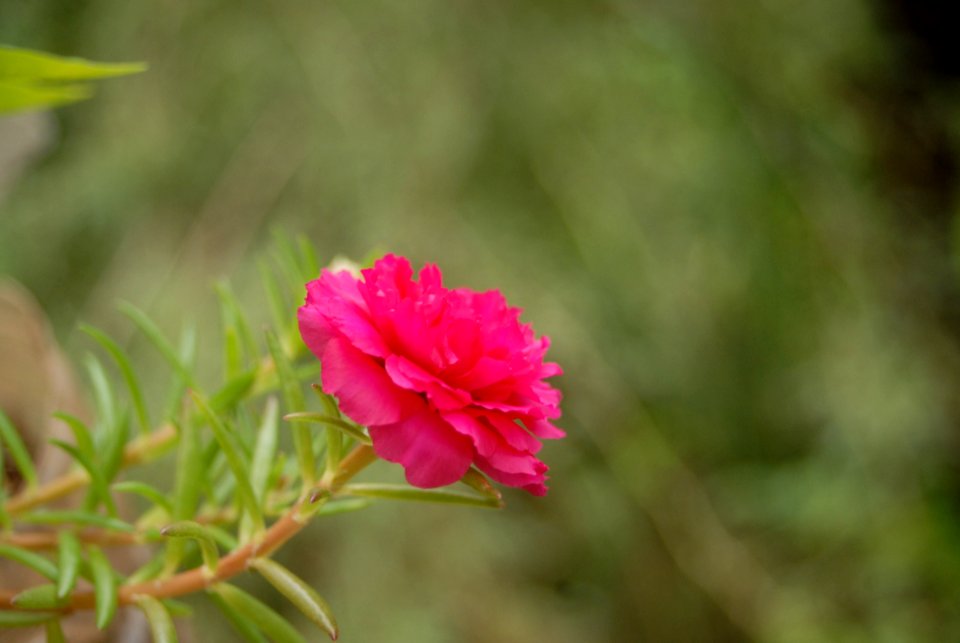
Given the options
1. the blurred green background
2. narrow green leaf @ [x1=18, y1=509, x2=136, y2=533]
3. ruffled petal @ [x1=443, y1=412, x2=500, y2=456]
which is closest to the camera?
ruffled petal @ [x1=443, y1=412, x2=500, y2=456]

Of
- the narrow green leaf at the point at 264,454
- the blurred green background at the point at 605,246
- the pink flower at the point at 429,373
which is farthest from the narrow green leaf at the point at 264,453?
the blurred green background at the point at 605,246

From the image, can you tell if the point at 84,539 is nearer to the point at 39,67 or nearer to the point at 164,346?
the point at 164,346

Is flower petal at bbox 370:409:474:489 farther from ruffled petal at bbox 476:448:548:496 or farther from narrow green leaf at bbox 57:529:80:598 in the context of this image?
narrow green leaf at bbox 57:529:80:598

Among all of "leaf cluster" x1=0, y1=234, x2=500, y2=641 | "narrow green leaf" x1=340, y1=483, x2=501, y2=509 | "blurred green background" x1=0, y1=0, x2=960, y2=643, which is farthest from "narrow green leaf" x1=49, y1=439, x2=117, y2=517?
"blurred green background" x1=0, y1=0, x2=960, y2=643

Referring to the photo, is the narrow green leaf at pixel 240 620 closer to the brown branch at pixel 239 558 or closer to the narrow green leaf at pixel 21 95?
the brown branch at pixel 239 558

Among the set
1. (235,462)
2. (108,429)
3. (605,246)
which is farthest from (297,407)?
(605,246)

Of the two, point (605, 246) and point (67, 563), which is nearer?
point (67, 563)

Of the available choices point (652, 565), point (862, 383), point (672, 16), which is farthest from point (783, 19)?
point (652, 565)

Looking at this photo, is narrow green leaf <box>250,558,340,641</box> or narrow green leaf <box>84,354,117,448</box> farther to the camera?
narrow green leaf <box>84,354,117,448</box>
